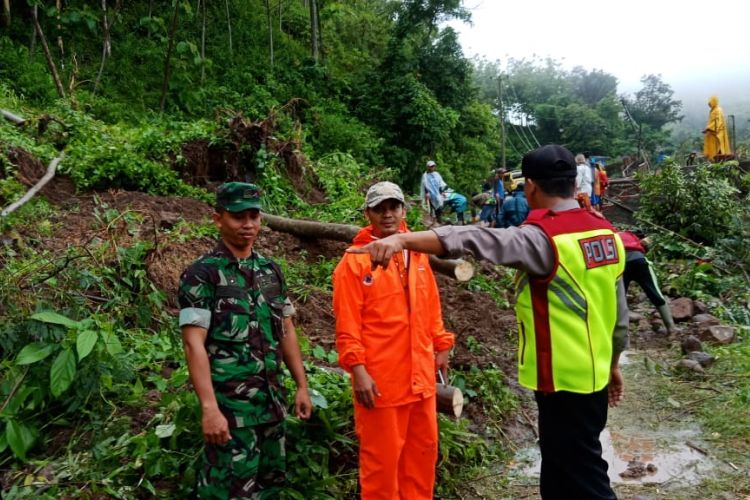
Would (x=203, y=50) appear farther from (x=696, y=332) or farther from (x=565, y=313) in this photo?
(x=565, y=313)

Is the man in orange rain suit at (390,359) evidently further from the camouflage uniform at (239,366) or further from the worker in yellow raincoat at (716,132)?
the worker in yellow raincoat at (716,132)

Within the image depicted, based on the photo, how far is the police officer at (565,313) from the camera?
2.10 metres

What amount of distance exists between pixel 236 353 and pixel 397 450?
887 mm

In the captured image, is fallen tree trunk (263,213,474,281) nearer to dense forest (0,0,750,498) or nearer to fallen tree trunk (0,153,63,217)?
dense forest (0,0,750,498)

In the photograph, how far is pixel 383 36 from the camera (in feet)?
80.8

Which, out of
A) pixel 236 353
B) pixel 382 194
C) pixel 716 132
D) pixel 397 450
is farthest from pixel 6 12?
pixel 716 132

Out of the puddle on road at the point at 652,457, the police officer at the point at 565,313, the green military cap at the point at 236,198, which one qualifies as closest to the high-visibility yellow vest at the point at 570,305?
the police officer at the point at 565,313

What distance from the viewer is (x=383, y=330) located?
108 inches

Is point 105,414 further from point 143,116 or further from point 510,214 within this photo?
point 143,116

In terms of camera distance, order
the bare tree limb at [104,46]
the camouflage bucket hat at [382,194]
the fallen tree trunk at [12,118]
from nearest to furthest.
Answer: the camouflage bucket hat at [382,194], the fallen tree trunk at [12,118], the bare tree limb at [104,46]

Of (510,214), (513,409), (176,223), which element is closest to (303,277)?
(176,223)

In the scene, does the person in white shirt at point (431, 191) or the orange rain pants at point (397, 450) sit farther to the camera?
the person in white shirt at point (431, 191)

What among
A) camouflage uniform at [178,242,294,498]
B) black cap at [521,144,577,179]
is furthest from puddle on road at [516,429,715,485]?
black cap at [521,144,577,179]

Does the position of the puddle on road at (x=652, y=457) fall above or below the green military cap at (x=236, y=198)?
below
